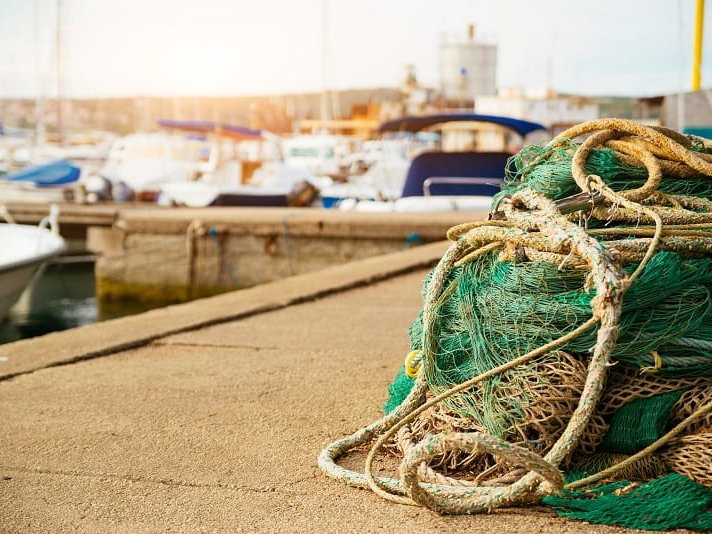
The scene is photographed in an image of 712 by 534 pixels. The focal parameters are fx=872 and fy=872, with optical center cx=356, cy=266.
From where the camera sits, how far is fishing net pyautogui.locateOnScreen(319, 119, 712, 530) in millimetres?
2746

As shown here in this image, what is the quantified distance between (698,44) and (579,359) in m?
10.1

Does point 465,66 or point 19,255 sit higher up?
point 465,66

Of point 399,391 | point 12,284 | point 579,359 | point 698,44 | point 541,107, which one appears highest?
point 541,107

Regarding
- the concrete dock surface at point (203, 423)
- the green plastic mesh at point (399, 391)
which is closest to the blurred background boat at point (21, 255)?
the concrete dock surface at point (203, 423)

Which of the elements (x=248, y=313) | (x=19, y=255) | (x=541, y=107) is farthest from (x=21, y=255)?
(x=541, y=107)

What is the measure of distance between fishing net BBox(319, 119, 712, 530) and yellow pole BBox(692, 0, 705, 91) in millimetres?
9131

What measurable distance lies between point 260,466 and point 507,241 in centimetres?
124

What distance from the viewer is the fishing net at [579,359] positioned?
9.01 feet

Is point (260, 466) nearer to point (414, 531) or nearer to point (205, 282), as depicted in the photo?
point (414, 531)

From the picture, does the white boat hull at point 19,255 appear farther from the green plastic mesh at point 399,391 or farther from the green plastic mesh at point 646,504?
the green plastic mesh at point 646,504

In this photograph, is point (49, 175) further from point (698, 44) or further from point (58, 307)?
point (698, 44)

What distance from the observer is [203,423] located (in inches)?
150

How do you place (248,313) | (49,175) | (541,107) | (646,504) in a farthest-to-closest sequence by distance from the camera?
(541,107)
(49,175)
(248,313)
(646,504)

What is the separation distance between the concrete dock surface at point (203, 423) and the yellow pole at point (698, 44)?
23.6 ft
